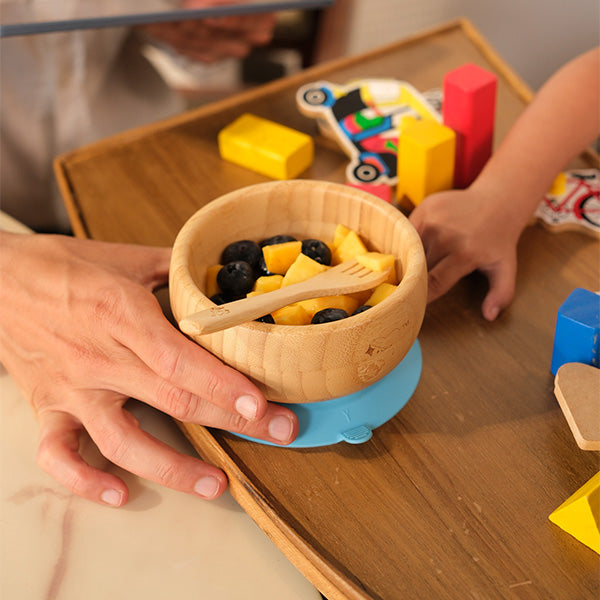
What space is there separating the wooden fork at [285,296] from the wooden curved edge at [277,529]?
0.14 metres

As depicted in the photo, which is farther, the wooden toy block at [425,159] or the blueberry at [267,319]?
the wooden toy block at [425,159]

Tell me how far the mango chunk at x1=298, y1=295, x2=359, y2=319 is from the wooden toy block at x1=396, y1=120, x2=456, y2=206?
9.9 inches

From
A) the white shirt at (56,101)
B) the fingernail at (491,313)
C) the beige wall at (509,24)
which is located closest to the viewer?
the fingernail at (491,313)

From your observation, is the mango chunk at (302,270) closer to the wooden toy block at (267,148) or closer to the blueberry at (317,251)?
the blueberry at (317,251)

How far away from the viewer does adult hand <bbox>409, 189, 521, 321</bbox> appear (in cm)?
69

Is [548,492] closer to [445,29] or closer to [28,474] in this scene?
[28,474]

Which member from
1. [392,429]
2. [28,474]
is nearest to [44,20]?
[28,474]

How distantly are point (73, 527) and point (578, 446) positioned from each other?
1.39 ft

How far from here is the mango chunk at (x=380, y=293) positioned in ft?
1.84

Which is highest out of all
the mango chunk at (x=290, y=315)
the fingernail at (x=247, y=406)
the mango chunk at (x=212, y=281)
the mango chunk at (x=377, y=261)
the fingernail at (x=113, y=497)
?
the mango chunk at (x=377, y=261)

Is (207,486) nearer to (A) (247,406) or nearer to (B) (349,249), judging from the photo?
(A) (247,406)

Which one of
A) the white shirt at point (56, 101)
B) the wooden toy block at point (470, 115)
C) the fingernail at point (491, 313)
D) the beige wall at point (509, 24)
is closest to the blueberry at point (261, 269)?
the fingernail at point (491, 313)

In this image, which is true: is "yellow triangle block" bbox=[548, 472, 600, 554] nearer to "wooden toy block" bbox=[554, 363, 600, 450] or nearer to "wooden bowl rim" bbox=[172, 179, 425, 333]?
"wooden toy block" bbox=[554, 363, 600, 450]

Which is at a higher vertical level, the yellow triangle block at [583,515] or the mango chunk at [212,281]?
the yellow triangle block at [583,515]
